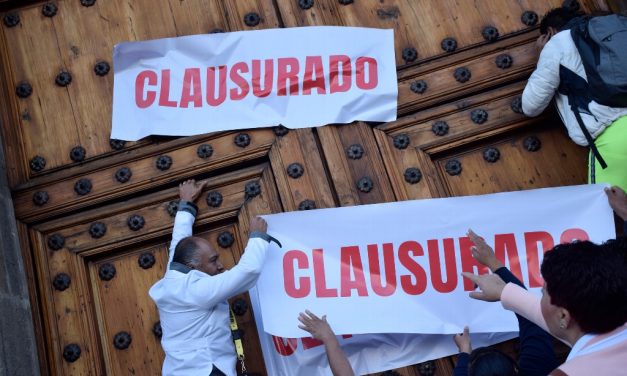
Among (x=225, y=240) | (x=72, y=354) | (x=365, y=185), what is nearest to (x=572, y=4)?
(x=365, y=185)

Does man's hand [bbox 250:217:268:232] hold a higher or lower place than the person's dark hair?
higher

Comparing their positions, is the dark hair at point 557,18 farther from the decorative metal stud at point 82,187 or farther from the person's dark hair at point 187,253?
the decorative metal stud at point 82,187

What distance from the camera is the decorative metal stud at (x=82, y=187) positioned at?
13.1ft

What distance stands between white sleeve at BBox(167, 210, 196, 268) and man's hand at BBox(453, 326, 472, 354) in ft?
3.29

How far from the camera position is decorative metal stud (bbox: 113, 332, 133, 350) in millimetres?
3770

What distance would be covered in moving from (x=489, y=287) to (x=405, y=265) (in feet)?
1.67

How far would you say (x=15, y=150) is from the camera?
160 inches

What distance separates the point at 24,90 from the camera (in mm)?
4156

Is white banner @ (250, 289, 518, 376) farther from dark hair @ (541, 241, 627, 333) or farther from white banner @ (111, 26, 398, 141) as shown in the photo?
dark hair @ (541, 241, 627, 333)

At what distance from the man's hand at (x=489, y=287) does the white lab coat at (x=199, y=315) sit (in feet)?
2.31

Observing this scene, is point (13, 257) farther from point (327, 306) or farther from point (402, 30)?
point (402, 30)

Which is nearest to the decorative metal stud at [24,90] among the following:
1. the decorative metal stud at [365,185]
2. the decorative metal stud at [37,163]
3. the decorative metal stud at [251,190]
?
the decorative metal stud at [37,163]

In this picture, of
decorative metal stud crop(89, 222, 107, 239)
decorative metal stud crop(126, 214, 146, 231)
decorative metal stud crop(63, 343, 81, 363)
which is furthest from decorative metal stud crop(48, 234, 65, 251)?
decorative metal stud crop(63, 343, 81, 363)

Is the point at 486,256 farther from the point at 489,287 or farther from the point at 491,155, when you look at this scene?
the point at 491,155
